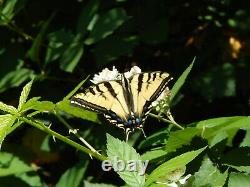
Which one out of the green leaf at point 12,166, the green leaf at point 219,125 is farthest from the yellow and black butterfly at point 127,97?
the green leaf at point 12,166

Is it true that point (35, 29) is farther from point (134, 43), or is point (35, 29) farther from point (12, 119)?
point (12, 119)

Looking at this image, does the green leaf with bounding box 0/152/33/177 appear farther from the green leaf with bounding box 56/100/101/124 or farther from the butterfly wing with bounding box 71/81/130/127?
the butterfly wing with bounding box 71/81/130/127

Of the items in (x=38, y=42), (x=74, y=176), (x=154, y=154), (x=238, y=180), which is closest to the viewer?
(x=238, y=180)

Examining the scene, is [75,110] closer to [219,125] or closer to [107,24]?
[219,125]

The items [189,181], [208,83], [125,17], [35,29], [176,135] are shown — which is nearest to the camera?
[189,181]

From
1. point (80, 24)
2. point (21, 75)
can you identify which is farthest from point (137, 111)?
point (21, 75)

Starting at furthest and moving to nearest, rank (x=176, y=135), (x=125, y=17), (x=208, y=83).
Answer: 1. (x=208, y=83)
2. (x=125, y=17)
3. (x=176, y=135)

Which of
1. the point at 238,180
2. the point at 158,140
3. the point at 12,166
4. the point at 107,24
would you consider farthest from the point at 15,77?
the point at 238,180
